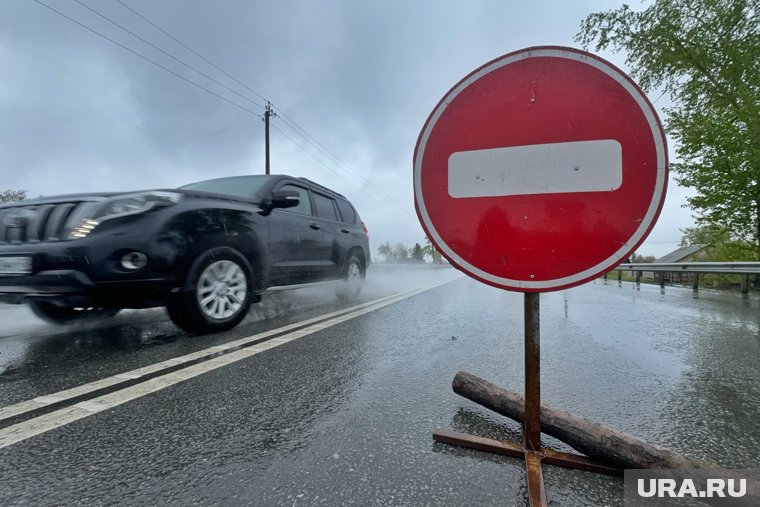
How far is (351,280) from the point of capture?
6469 mm

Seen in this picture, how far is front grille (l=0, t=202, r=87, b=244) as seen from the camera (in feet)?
9.07

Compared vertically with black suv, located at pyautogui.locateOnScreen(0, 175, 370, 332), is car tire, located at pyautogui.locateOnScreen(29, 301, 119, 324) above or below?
below

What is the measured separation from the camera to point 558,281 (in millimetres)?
1315

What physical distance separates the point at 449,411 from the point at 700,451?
3.09ft

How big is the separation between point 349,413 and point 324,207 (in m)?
4.42

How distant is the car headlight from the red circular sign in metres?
2.60

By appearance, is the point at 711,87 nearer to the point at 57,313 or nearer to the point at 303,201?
the point at 303,201

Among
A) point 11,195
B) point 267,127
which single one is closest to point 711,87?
point 267,127

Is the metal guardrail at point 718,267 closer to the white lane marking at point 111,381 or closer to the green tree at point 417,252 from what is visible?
the white lane marking at point 111,381

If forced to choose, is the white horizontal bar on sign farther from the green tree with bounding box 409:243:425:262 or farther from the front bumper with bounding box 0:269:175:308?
the green tree with bounding box 409:243:425:262

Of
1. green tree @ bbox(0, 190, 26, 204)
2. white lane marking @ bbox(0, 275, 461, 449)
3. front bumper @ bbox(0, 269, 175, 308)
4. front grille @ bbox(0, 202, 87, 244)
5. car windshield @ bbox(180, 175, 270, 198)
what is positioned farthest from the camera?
green tree @ bbox(0, 190, 26, 204)

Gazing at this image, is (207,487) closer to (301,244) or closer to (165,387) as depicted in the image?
(165,387)

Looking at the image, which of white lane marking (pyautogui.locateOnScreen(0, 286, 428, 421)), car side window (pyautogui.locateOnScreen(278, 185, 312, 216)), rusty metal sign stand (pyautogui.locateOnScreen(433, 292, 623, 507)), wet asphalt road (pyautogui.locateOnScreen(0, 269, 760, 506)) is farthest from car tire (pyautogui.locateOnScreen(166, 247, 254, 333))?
rusty metal sign stand (pyautogui.locateOnScreen(433, 292, 623, 507))

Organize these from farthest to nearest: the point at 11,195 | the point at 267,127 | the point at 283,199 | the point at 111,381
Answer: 1. the point at 11,195
2. the point at 267,127
3. the point at 283,199
4. the point at 111,381
